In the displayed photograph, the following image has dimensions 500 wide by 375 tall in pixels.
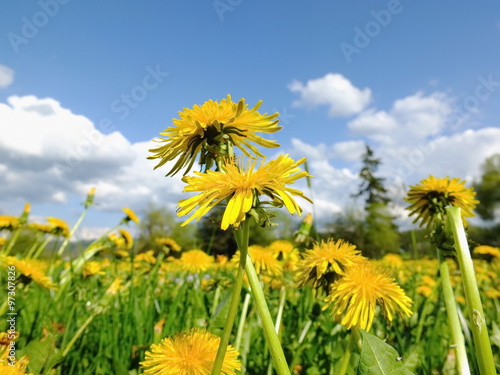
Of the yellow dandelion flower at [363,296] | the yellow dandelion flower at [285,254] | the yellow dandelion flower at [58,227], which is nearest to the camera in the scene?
the yellow dandelion flower at [363,296]

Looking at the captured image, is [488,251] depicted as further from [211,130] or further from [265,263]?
[211,130]

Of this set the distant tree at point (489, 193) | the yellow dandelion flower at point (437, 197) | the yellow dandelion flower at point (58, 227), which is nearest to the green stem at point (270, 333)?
the yellow dandelion flower at point (437, 197)

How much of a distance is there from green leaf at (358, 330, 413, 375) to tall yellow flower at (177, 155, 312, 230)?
261mm

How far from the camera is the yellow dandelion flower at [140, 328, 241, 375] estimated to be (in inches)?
26.8

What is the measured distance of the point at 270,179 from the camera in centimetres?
63

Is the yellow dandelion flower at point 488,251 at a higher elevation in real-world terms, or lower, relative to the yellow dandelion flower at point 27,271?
higher

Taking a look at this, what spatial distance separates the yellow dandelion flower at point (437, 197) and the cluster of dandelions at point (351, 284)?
1.47 ft

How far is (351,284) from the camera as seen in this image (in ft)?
2.73

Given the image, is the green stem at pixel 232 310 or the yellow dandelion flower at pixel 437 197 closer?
the green stem at pixel 232 310

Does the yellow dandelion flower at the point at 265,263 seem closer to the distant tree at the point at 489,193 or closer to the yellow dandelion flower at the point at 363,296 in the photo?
the yellow dandelion flower at the point at 363,296

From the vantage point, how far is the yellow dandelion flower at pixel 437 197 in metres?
1.27

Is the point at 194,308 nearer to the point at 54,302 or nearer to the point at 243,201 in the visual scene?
the point at 54,302

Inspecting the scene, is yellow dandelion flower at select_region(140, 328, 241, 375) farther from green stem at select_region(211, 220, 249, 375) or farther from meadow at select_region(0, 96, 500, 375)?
green stem at select_region(211, 220, 249, 375)

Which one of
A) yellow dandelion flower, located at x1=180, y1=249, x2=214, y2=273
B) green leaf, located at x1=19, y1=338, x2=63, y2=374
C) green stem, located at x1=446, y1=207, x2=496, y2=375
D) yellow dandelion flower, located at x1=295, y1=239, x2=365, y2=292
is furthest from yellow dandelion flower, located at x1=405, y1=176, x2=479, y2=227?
yellow dandelion flower, located at x1=180, y1=249, x2=214, y2=273
